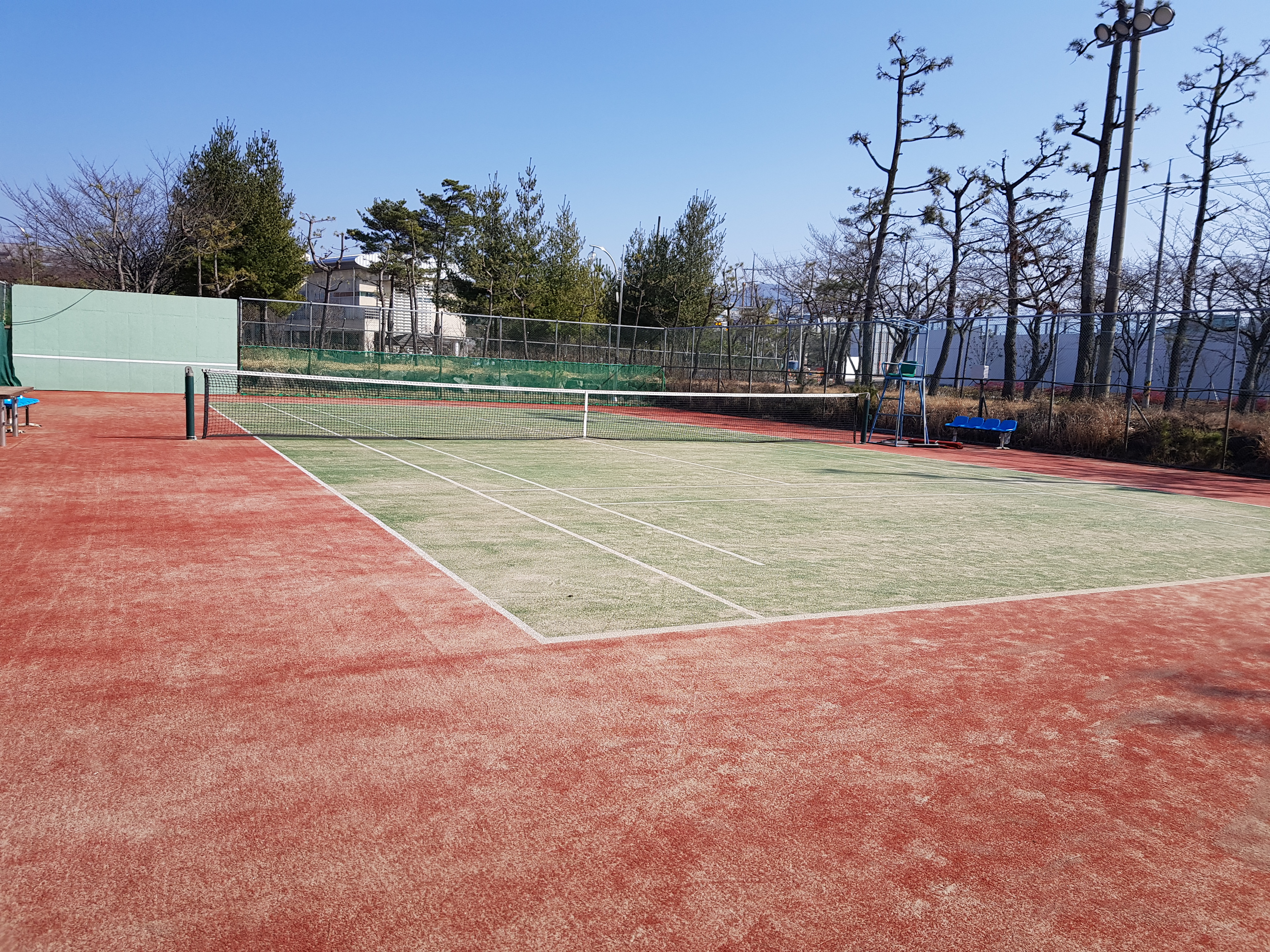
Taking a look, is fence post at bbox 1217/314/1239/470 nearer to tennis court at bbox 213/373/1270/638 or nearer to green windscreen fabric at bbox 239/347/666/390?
tennis court at bbox 213/373/1270/638

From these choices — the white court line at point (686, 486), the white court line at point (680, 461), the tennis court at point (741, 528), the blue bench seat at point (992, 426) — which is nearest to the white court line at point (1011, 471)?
the tennis court at point (741, 528)

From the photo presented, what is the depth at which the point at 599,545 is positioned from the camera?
26.2 ft

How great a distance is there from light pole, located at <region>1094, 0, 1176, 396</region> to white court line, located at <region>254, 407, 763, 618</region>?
17035 millimetres

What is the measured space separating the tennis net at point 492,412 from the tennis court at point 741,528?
44.2 inches

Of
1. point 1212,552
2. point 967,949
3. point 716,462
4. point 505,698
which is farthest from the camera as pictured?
point 716,462

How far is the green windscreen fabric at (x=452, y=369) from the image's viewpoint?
30225 mm

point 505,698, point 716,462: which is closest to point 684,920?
point 505,698

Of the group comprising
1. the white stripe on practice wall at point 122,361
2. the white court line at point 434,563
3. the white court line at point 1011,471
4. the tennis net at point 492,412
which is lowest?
Answer: the white court line at point 434,563

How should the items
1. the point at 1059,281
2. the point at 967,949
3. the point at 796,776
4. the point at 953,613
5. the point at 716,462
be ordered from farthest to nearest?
the point at 1059,281 < the point at 716,462 < the point at 953,613 < the point at 796,776 < the point at 967,949

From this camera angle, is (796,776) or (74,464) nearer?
(796,776)

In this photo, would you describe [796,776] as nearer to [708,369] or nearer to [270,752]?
[270,752]

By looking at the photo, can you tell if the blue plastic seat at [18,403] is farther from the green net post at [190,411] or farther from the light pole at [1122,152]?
the light pole at [1122,152]

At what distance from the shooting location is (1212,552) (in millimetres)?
9031

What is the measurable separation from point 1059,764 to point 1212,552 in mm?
6586
